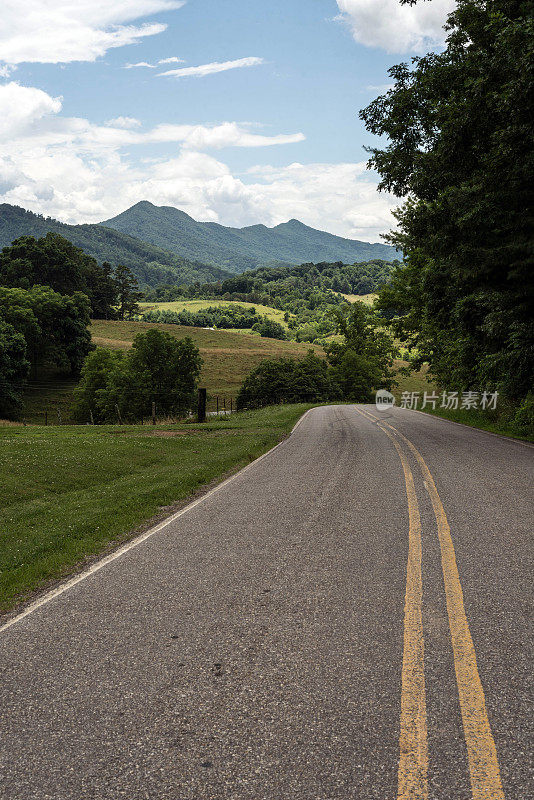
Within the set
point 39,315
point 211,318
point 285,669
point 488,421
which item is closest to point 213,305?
point 211,318

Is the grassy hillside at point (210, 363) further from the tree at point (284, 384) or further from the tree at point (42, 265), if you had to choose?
the tree at point (42, 265)

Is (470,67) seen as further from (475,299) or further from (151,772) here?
(151,772)

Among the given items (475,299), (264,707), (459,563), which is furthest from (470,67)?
(264,707)

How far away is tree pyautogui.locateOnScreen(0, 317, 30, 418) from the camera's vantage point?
49.8m

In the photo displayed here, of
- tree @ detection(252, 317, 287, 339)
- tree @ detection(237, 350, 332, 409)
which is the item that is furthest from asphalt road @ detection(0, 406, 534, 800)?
tree @ detection(252, 317, 287, 339)

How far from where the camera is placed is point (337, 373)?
80625 millimetres

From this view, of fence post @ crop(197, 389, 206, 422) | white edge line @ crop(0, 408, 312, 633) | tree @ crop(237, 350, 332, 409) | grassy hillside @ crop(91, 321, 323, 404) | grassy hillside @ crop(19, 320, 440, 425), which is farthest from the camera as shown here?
grassy hillside @ crop(91, 321, 323, 404)

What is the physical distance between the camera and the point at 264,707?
3482 millimetres

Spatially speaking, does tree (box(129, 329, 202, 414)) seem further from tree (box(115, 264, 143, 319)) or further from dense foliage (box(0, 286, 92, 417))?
tree (box(115, 264, 143, 319))

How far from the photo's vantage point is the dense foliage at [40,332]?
5206 cm

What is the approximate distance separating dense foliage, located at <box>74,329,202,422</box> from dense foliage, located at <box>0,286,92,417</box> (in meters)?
8.62

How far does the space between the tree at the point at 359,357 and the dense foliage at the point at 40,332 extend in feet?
118

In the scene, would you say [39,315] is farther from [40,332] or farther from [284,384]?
[284,384]

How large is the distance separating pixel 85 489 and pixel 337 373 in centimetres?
7113
